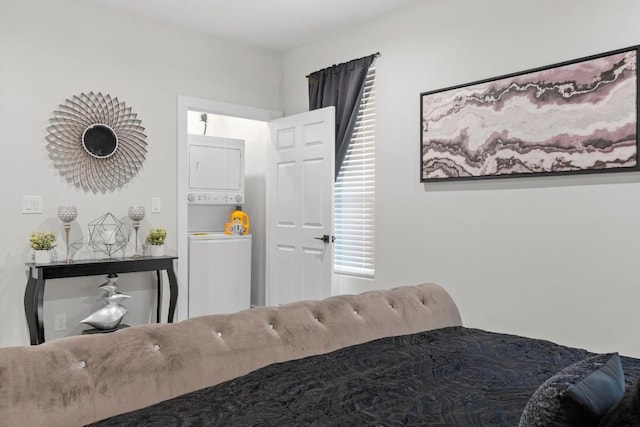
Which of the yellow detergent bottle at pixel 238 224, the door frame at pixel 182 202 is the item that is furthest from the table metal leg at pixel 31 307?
the yellow detergent bottle at pixel 238 224

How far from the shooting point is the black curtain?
420 cm

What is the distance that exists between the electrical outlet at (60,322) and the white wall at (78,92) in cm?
3

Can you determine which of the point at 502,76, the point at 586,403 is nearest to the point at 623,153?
the point at 502,76

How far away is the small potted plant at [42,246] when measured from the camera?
11.3 ft

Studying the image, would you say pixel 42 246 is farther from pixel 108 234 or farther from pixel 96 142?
pixel 96 142

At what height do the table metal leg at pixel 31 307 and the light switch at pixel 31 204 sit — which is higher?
the light switch at pixel 31 204

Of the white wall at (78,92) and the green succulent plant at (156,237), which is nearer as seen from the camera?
the white wall at (78,92)

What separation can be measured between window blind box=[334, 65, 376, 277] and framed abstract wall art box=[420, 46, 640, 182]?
1.96 ft

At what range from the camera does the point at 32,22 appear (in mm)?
3617

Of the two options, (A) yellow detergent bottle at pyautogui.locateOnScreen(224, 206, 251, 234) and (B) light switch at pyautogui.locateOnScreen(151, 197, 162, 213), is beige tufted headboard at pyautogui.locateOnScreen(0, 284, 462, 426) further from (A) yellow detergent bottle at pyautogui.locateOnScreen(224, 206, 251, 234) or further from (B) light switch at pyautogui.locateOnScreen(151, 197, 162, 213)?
(A) yellow detergent bottle at pyautogui.locateOnScreen(224, 206, 251, 234)

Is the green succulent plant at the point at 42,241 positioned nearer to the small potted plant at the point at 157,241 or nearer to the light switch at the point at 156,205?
the small potted plant at the point at 157,241

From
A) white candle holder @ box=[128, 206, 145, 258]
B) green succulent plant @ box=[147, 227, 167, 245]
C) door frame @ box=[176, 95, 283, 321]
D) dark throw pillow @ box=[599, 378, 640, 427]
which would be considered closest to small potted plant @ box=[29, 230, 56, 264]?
white candle holder @ box=[128, 206, 145, 258]

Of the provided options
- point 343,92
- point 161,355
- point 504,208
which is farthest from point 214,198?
point 161,355

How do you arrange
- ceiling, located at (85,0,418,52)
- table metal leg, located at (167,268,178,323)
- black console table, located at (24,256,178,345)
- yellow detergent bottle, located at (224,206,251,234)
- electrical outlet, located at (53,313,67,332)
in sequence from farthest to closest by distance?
yellow detergent bottle, located at (224,206,251,234)
table metal leg, located at (167,268,178,323)
ceiling, located at (85,0,418,52)
electrical outlet, located at (53,313,67,332)
black console table, located at (24,256,178,345)
